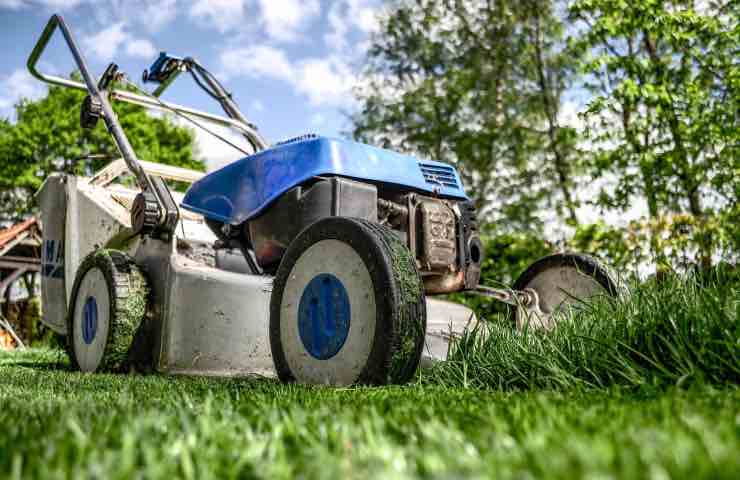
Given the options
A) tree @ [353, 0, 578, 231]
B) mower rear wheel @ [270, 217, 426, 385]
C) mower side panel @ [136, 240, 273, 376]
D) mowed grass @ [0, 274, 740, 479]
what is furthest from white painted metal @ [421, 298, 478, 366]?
tree @ [353, 0, 578, 231]

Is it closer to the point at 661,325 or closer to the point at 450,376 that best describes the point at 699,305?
the point at 661,325

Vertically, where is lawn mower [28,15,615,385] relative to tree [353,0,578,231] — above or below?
below

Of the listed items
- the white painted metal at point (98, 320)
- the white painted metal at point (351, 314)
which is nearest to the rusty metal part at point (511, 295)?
the white painted metal at point (351, 314)

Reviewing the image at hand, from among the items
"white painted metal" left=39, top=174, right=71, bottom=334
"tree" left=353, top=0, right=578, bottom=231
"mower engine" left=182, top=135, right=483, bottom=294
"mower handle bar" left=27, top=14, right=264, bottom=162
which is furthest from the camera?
"tree" left=353, top=0, right=578, bottom=231

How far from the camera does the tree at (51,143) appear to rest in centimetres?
2058

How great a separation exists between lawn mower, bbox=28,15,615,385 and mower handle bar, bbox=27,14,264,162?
2 centimetres

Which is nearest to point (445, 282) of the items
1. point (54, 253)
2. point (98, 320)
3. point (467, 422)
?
point (98, 320)

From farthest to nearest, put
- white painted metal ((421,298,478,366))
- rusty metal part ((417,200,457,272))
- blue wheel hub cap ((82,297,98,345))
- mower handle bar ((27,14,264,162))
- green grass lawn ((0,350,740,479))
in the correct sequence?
mower handle bar ((27,14,264,162)), blue wheel hub cap ((82,297,98,345)), rusty metal part ((417,200,457,272)), white painted metal ((421,298,478,366)), green grass lawn ((0,350,740,479))

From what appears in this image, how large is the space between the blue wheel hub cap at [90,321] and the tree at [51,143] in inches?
672

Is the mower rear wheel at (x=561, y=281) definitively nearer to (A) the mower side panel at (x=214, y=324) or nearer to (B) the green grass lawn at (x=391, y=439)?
(A) the mower side panel at (x=214, y=324)

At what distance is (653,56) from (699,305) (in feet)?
21.7

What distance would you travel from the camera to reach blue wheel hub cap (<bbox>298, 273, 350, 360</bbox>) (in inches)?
92.3

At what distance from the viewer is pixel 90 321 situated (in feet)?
12.2

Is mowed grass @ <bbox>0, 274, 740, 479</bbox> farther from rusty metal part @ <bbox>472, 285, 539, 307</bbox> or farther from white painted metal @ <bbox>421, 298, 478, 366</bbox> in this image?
rusty metal part @ <bbox>472, 285, 539, 307</bbox>
